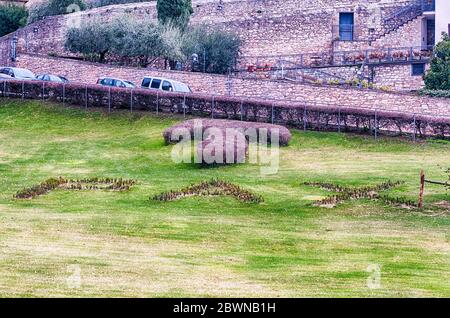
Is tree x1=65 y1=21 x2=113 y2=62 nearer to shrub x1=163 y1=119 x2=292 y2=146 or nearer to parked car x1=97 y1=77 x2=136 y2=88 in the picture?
parked car x1=97 y1=77 x2=136 y2=88

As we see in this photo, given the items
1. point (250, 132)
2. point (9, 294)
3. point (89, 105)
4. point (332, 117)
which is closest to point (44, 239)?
point (9, 294)

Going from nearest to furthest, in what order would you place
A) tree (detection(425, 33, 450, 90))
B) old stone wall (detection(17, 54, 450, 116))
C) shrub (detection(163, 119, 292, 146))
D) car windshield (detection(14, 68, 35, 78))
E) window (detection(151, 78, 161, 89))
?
shrub (detection(163, 119, 292, 146)) < old stone wall (detection(17, 54, 450, 116)) < window (detection(151, 78, 161, 89)) < tree (detection(425, 33, 450, 90)) < car windshield (detection(14, 68, 35, 78))

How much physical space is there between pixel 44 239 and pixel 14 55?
3774 centimetres

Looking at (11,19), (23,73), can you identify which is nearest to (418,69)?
(23,73)

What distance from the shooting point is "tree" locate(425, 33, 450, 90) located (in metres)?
58.8

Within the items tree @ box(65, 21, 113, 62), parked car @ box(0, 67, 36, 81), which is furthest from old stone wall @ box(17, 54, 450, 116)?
tree @ box(65, 21, 113, 62)

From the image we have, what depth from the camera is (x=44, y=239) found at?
2934cm

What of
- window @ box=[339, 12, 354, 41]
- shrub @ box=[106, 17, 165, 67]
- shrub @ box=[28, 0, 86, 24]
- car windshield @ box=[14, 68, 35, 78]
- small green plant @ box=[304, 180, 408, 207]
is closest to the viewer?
small green plant @ box=[304, 180, 408, 207]

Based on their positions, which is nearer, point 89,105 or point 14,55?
point 89,105

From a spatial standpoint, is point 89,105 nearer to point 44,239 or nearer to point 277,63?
point 277,63

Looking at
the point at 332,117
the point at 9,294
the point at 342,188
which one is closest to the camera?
the point at 9,294

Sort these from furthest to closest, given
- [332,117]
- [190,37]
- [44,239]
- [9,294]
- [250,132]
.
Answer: [190,37] < [332,117] < [250,132] < [44,239] < [9,294]

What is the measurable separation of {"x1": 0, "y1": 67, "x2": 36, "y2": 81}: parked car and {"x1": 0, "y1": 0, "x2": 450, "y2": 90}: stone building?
7010 mm

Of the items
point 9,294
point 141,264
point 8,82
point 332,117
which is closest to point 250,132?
point 332,117
